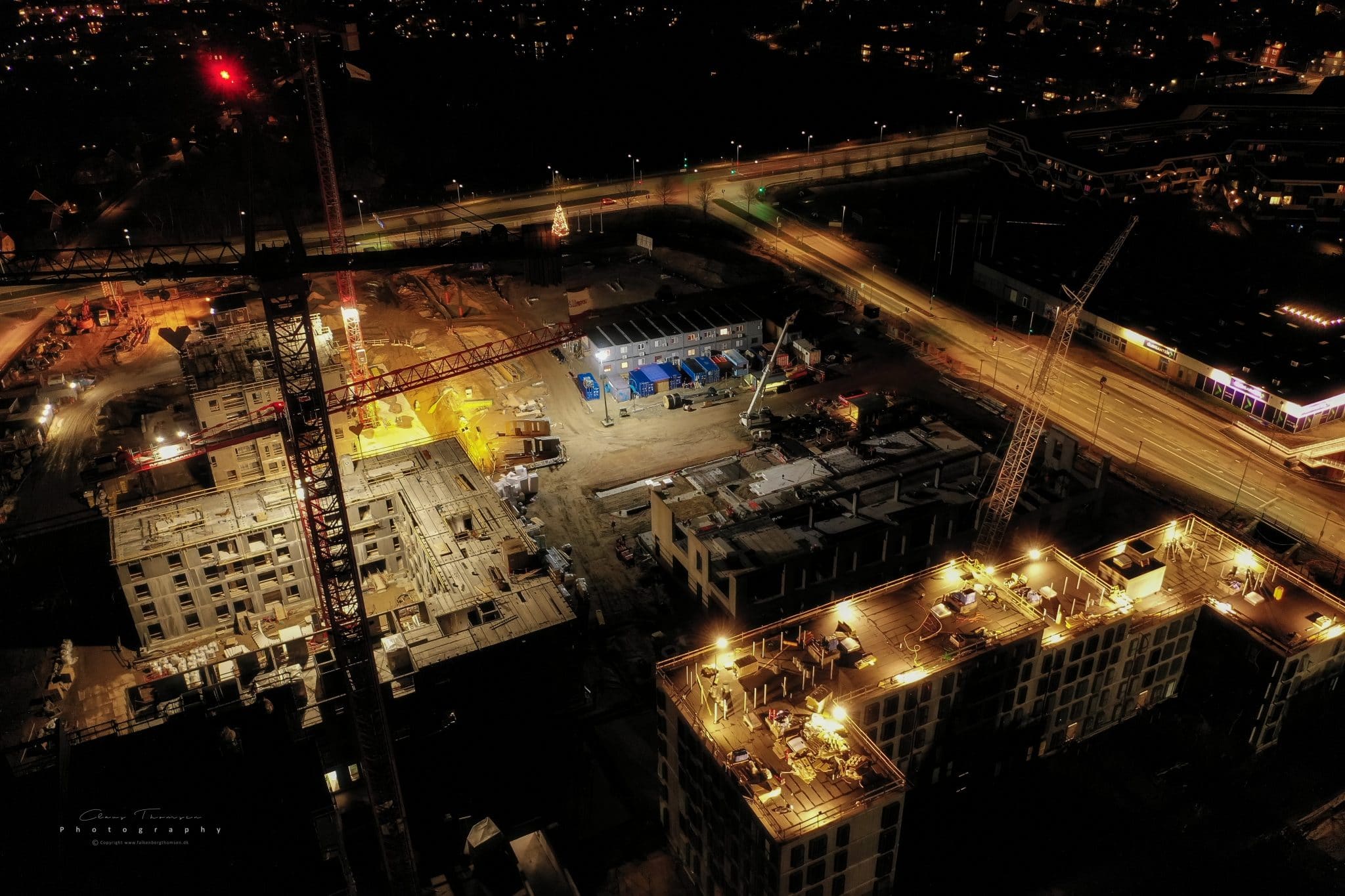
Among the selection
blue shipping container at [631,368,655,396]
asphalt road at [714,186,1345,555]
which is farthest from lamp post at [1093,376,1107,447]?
blue shipping container at [631,368,655,396]

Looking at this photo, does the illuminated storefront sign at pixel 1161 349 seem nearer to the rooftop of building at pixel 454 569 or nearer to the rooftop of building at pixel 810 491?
the rooftop of building at pixel 810 491

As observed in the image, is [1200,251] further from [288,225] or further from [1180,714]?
[288,225]

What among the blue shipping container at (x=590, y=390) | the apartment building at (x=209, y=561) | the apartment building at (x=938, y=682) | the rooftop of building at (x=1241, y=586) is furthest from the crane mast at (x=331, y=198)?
the rooftop of building at (x=1241, y=586)

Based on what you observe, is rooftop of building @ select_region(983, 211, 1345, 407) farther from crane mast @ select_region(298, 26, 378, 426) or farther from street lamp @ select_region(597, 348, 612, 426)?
crane mast @ select_region(298, 26, 378, 426)

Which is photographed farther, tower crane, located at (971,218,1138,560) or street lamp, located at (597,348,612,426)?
street lamp, located at (597,348,612,426)

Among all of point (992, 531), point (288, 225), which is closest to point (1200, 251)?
point (992, 531)

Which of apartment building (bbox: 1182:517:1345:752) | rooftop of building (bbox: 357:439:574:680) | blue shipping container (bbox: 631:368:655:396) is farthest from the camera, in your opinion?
blue shipping container (bbox: 631:368:655:396)
